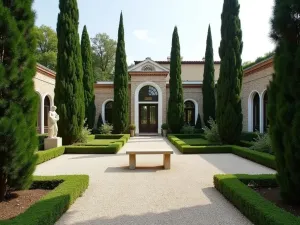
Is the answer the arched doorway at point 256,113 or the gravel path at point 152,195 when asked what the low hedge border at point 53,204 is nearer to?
the gravel path at point 152,195

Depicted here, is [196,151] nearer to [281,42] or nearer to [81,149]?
[81,149]

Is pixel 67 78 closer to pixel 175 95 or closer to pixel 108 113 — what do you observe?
pixel 175 95

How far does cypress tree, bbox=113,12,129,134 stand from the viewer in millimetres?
25703

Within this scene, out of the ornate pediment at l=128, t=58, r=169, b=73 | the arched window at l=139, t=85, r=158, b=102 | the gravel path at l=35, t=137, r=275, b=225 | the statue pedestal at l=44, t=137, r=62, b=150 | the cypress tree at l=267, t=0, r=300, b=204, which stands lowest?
the gravel path at l=35, t=137, r=275, b=225

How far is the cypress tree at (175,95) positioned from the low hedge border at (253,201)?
19.1 metres

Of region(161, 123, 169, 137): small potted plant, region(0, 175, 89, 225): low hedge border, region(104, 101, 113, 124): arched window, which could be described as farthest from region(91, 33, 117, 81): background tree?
region(0, 175, 89, 225): low hedge border

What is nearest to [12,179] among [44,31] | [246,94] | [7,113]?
[7,113]

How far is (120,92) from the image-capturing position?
2577 cm

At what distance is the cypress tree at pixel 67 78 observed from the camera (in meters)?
16.3

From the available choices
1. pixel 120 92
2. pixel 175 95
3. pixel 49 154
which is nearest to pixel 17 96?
pixel 49 154

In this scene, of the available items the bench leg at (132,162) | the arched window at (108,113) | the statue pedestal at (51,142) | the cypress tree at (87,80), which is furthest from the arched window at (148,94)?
the bench leg at (132,162)

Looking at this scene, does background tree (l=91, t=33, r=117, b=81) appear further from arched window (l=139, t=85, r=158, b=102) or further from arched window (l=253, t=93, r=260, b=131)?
arched window (l=253, t=93, r=260, b=131)

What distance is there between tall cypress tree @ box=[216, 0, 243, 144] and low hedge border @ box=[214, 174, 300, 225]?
374 inches

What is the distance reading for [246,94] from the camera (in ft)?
73.3
